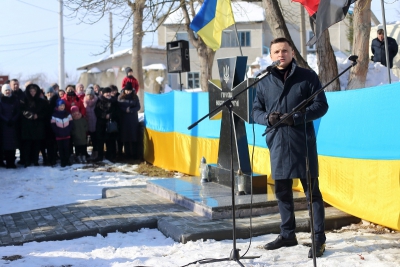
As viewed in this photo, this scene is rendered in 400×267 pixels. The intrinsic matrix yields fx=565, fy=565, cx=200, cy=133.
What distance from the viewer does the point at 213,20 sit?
9195mm

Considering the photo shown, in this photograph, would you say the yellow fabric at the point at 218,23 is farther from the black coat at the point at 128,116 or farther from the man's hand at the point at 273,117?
the man's hand at the point at 273,117

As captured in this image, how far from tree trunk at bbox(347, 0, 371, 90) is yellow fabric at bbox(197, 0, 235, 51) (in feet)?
9.56

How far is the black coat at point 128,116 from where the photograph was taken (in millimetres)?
13078

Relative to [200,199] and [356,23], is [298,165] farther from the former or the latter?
[356,23]

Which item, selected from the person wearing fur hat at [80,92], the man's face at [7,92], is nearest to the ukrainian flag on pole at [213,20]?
the man's face at [7,92]

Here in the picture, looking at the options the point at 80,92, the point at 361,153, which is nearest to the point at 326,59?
the point at 361,153

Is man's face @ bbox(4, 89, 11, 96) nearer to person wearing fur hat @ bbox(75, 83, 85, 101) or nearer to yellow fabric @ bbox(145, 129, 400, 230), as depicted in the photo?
person wearing fur hat @ bbox(75, 83, 85, 101)

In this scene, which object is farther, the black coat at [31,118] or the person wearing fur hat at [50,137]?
the person wearing fur hat at [50,137]

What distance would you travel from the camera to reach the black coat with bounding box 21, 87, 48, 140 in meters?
12.1

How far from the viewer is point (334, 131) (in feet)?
21.6

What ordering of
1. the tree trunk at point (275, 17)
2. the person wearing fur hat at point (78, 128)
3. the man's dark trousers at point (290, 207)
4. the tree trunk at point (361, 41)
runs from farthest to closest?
the person wearing fur hat at point (78, 128)
the tree trunk at point (361, 41)
the tree trunk at point (275, 17)
the man's dark trousers at point (290, 207)

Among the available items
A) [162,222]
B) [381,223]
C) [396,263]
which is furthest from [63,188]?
[396,263]

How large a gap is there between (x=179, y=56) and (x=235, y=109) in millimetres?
5788

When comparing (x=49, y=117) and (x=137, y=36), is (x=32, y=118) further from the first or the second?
(x=137, y=36)
